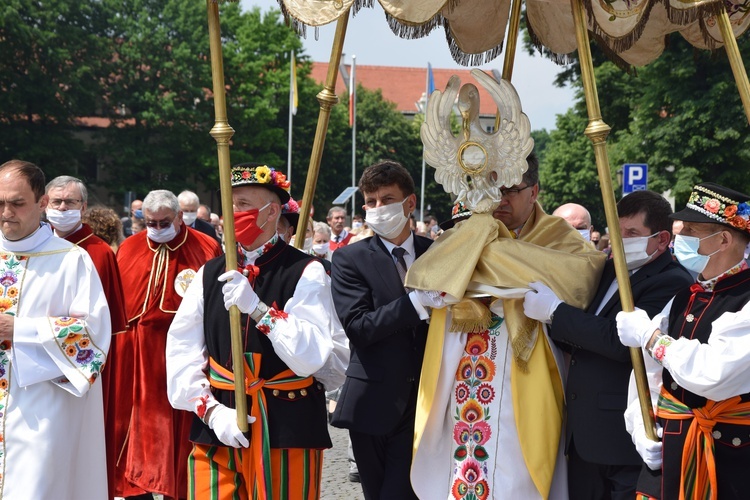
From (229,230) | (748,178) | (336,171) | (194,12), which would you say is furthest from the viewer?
(336,171)

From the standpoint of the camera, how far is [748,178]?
22.2 m

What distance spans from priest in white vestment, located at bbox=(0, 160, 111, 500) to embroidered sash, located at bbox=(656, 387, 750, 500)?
268 cm

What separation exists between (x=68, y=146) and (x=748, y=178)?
29675 millimetres

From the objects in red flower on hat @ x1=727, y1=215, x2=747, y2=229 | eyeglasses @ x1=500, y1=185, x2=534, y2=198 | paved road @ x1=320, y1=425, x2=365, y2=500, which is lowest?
paved road @ x1=320, y1=425, x2=365, y2=500

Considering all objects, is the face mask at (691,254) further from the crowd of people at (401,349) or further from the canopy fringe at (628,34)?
the canopy fringe at (628,34)

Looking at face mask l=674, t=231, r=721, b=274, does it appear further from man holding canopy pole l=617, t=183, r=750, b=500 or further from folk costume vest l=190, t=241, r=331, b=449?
folk costume vest l=190, t=241, r=331, b=449

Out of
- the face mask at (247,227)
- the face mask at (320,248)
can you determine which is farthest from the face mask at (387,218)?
the face mask at (320,248)

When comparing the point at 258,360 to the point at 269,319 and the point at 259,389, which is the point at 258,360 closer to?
the point at 259,389

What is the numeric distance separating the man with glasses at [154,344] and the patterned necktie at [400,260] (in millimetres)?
2324

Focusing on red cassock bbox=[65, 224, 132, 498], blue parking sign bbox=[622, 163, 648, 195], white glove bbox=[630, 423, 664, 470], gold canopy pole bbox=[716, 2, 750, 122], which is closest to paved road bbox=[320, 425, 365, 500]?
red cassock bbox=[65, 224, 132, 498]

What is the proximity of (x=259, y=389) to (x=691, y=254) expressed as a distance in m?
1.95

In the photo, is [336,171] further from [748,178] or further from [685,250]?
[685,250]

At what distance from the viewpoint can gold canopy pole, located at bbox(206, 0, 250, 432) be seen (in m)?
4.20

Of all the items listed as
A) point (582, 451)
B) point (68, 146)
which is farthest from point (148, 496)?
point (68, 146)
